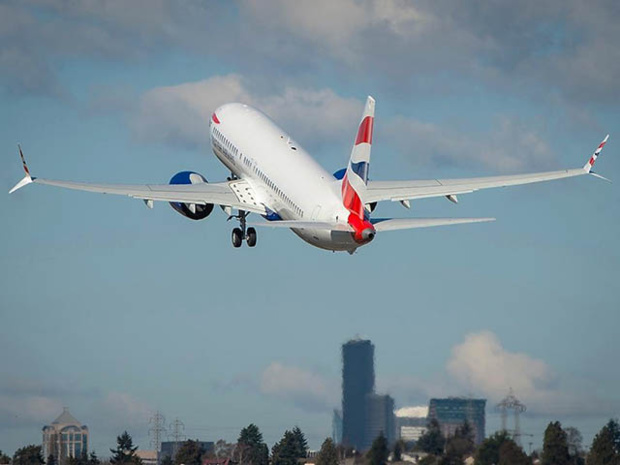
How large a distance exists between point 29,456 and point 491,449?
150 ft

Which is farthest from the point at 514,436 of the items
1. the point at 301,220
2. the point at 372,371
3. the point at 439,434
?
the point at 301,220

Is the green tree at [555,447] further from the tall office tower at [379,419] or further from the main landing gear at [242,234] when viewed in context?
the main landing gear at [242,234]

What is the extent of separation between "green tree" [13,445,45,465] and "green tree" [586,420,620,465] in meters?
46.0

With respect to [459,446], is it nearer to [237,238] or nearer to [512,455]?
[512,455]

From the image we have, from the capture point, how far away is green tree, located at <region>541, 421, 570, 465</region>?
77438mm

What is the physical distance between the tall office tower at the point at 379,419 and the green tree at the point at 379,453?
362 millimetres

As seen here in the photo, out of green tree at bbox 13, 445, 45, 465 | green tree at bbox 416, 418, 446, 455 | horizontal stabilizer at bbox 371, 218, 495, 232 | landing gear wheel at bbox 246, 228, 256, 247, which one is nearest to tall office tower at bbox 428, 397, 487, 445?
green tree at bbox 416, 418, 446, 455

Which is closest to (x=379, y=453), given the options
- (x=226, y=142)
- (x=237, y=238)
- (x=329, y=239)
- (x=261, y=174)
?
(x=329, y=239)

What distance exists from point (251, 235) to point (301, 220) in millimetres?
9027

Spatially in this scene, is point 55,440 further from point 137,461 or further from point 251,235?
point 251,235

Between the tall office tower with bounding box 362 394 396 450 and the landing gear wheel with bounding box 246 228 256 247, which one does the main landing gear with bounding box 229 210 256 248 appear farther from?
the tall office tower with bounding box 362 394 396 450

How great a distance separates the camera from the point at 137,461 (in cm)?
11531

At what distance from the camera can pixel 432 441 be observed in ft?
258

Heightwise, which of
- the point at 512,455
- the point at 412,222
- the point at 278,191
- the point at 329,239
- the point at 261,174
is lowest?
the point at 512,455
